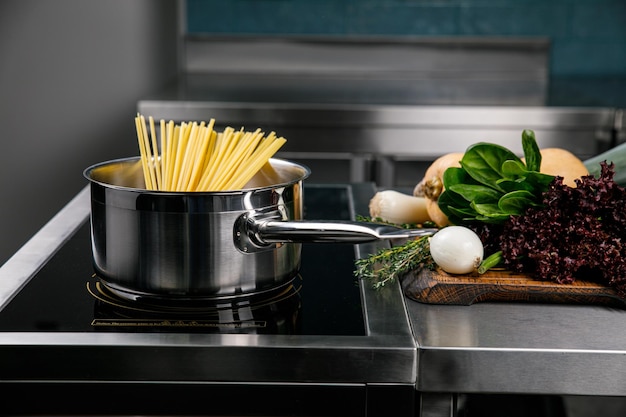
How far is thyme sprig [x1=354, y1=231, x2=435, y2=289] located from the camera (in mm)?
938

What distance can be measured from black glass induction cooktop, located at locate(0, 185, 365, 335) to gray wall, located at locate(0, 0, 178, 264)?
160 centimetres

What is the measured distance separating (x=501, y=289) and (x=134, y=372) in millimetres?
402

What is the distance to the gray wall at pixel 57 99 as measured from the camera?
8.07ft

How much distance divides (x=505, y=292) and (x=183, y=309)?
0.35m

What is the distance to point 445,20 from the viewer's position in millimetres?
3094

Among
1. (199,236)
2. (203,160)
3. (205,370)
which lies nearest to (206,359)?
(205,370)

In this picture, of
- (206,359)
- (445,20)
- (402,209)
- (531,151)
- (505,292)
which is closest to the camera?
(206,359)

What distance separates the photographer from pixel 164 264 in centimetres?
82

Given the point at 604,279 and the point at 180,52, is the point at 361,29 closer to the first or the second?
the point at 180,52

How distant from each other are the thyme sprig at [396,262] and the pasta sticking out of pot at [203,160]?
0.61 ft

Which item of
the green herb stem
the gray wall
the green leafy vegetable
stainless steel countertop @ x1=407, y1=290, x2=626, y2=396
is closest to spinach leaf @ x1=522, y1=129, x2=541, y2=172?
the green leafy vegetable

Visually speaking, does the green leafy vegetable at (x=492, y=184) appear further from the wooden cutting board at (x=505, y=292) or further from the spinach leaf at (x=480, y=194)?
the wooden cutting board at (x=505, y=292)

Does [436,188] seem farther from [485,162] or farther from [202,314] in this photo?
[202,314]

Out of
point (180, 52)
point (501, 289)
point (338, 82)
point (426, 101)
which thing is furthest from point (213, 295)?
point (180, 52)
